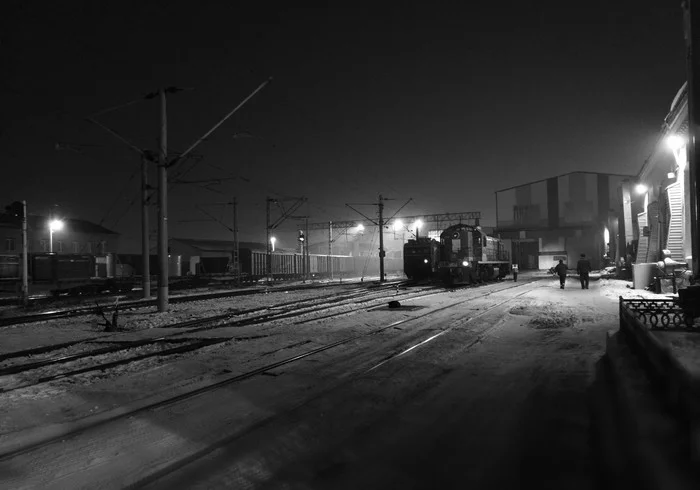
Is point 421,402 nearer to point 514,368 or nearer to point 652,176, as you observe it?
point 514,368

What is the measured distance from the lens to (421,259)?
32125 mm

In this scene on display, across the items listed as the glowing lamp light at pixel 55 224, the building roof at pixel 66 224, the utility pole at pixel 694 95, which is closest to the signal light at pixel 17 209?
the utility pole at pixel 694 95

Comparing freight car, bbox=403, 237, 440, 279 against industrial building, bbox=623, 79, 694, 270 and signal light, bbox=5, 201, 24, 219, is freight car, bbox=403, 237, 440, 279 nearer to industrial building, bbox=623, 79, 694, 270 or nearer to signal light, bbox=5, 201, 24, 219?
industrial building, bbox=623, 79, 694, 270

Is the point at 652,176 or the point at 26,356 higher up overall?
the point at 652,176

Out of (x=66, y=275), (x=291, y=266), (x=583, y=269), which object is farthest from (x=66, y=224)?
(x=583, y=269)

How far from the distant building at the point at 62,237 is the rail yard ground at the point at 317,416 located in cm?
5097

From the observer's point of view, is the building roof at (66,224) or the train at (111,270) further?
the building roof at (66,224)

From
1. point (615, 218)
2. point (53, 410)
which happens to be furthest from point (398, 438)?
point (615, 218)

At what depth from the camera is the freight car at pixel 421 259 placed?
32.0 meters

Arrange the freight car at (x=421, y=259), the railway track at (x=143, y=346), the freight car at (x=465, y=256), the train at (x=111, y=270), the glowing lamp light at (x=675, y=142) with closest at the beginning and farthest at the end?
the railway track at (x=143, y=346) → the glowing lamp light at (x=675, y=142) → the train at (x=111, y=270) → the freight car at (x=465, y=256) → the freight car at (x=421, y=259)

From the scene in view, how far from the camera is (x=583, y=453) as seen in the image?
12.9 ft

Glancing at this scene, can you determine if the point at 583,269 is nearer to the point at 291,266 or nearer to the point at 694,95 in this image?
the point at 694,95

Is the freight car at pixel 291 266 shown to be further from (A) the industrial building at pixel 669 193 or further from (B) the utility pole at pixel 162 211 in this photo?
(A) the industrial building at pixel 669 193

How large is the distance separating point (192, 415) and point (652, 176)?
3267 centimetres
